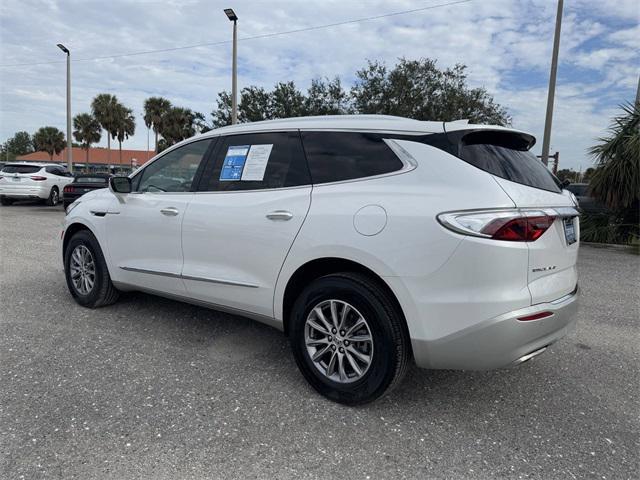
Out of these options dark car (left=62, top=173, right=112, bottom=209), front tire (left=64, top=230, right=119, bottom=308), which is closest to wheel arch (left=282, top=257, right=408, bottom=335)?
front tire (left=64, top=230, right=119, bottom=308)

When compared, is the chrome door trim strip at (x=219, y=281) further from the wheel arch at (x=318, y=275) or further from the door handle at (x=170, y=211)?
the door handle at (x=170, y=211)

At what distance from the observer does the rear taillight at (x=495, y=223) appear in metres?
2.37

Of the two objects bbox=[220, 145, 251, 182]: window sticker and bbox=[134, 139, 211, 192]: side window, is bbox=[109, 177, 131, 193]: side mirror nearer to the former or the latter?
bbox=[134, 139, 211, 192]: side window

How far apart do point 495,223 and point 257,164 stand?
5.71 feet

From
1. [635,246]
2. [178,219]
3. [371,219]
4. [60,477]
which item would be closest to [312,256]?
[371,219]

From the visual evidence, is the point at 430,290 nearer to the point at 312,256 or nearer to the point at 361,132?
the point at 312,256

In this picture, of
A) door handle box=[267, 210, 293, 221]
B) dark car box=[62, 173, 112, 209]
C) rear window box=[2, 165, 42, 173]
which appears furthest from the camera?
rear window box=[2, 165, 42, 173]

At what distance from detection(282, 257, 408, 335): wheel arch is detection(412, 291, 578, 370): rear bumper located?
0.23m

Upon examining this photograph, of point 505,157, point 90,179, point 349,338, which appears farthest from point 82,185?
point 505,157

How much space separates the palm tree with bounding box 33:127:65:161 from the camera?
66.1 metres

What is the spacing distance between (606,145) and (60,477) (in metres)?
11.8

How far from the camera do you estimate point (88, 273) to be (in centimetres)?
462

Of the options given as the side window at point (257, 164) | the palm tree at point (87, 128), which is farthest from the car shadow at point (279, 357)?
the palm tree at point (87, 128)

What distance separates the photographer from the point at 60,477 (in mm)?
2168
